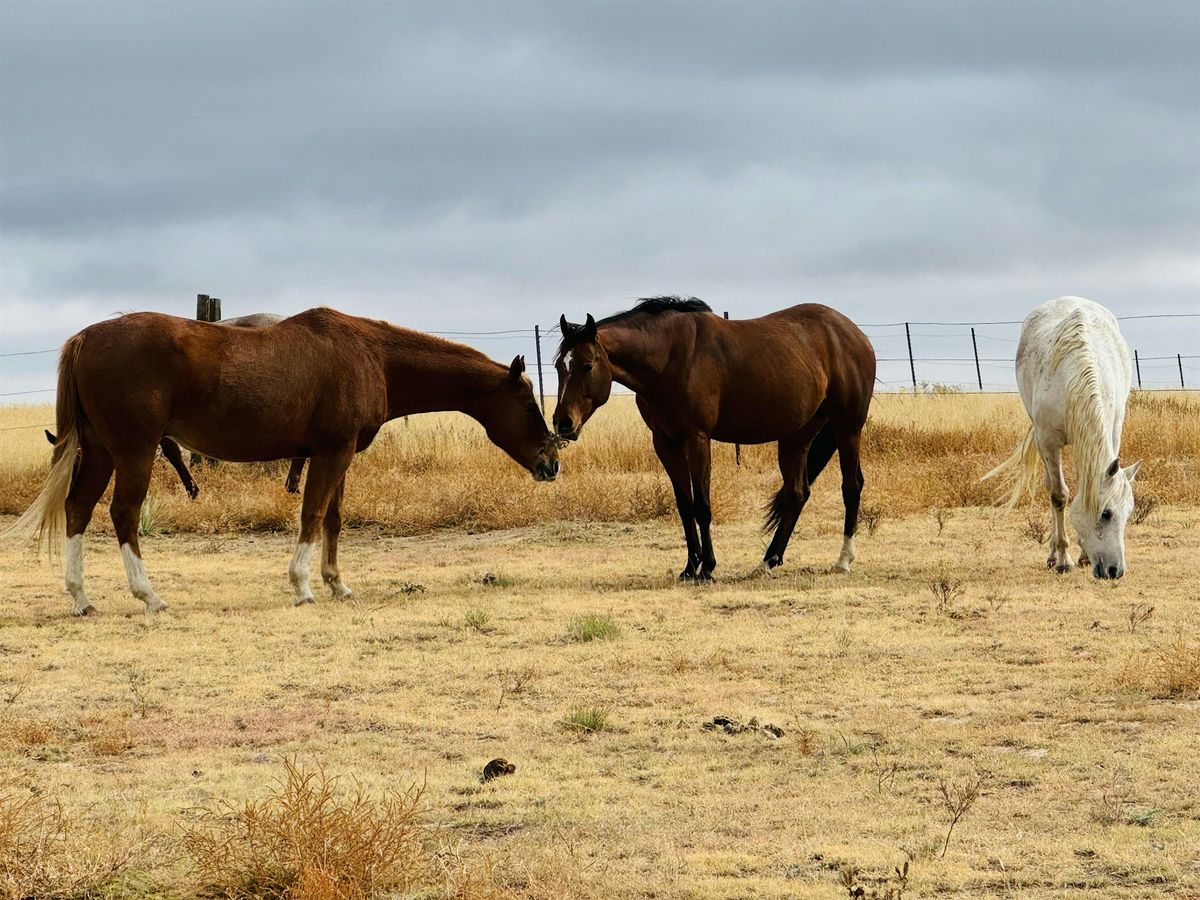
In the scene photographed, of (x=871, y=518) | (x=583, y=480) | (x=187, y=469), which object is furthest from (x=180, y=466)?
(x=871, y=518)

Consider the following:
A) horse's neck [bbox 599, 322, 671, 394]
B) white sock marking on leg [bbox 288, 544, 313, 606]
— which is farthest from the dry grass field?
horse's neck [bbox 599, 322, 671, 394]

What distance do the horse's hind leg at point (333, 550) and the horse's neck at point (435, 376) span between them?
76 centimetres

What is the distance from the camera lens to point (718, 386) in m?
10.4

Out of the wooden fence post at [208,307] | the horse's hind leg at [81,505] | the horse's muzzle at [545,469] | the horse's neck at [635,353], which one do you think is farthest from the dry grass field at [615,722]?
the wooden fence post at [208,307]

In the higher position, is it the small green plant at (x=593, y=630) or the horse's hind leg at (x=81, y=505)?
the horse's hind leg at (x=81, y=505)

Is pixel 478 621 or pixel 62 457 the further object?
pixel 62 457

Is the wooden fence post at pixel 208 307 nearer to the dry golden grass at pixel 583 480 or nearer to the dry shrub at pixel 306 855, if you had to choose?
the dry golden grass at pixel 583 480

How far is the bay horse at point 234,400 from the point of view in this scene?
883 cm

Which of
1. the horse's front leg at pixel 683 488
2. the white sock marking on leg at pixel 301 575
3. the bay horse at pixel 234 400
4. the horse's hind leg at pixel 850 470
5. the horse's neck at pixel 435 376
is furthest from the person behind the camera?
the horse's hind leg at pixel 850 470

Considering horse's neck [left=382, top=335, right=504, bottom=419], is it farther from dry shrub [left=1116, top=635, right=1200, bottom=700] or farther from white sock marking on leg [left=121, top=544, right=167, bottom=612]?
dry shrub [left=1116, top=635, right=1200, bottom=700]

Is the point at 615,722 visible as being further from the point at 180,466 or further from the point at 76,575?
the point at 180,466

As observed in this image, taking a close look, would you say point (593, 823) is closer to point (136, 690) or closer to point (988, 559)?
point (136, 690)

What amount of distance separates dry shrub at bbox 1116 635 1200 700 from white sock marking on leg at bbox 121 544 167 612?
19.9 feet

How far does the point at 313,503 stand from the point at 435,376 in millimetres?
1347
